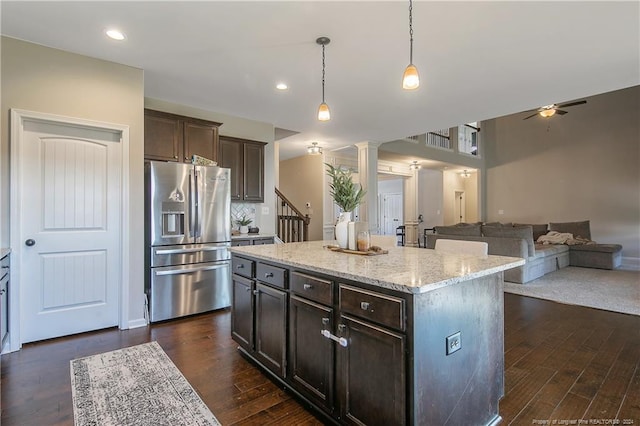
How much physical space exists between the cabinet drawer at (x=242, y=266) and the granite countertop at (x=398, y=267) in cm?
12

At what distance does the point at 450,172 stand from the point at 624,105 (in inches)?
187

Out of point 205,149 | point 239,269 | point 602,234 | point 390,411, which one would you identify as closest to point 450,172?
point 602,234

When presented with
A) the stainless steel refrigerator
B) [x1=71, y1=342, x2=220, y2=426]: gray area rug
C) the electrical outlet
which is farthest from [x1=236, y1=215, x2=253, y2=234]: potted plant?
the electrical outlet

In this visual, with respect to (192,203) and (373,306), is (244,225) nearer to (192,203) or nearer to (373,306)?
(192,203)

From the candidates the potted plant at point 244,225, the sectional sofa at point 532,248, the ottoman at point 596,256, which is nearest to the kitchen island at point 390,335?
the potted plant at point 244,225

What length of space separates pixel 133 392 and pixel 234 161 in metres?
3.29

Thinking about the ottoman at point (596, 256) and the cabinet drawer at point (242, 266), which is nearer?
the cabinet drawer at point (242, 266)

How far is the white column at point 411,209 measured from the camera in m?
9.95

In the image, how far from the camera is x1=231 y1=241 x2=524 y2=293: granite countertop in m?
1.38

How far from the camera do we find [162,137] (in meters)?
3.80

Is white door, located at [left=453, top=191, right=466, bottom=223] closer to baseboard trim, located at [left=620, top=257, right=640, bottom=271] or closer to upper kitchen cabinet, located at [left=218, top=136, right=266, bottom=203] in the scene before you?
baseboard trim, located at [left=620, top=257, right=640, bottom=271]

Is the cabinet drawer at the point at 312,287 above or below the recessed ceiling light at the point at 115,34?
below

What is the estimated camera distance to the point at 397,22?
2527 mm

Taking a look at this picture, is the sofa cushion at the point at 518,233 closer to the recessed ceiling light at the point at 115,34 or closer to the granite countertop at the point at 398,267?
the granite countertop at the point at 398,267
